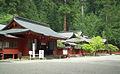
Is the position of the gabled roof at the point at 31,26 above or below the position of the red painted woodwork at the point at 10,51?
above

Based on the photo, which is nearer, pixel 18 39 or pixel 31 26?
pixel 18 39

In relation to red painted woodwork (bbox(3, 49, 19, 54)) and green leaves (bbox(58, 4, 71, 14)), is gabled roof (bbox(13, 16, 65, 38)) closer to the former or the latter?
red painted woodwork (bbox(3, 49, 19, 54))

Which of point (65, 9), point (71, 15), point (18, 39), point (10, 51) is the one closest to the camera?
point (10, 51)

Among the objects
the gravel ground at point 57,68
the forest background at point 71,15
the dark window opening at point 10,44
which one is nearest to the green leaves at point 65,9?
the forest background at point 71,15

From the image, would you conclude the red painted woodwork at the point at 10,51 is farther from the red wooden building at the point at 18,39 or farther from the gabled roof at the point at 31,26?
the gabled roof at the point at 31,26

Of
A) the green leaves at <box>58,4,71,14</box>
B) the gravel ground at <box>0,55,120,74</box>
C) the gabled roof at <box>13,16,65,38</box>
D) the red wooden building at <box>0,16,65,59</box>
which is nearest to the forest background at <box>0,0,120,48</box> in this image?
the green leaves at <box>58,4,71,14</box>

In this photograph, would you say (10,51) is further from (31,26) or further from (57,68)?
(57,68)

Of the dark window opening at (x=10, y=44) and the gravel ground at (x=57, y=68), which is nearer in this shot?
the gravel ground at (x=57, y=68)

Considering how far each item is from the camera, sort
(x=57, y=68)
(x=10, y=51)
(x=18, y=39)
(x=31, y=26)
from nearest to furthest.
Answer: (x=57, y=68), (x=10, y=51), (x=18, y=39), (x=31, y=26)

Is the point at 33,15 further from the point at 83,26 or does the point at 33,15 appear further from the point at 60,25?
the point at 83,26

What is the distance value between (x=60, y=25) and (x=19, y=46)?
37.3 metres

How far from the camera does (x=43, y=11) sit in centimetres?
5919

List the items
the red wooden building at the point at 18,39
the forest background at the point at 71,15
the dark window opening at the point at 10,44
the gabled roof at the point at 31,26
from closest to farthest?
the red wooden building at the point at 18,39
the dark window opening at the point at 10,44
the gabled roof at the point at 31,26
the forest background at the point at 71,15

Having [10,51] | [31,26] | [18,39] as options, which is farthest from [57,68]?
[31,26]
